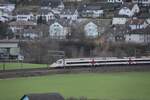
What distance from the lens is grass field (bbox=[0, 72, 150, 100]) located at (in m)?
7.34

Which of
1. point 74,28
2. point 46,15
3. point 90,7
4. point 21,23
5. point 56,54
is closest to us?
point 56,54

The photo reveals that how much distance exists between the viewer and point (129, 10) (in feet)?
59.3

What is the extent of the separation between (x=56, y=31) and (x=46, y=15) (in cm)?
193

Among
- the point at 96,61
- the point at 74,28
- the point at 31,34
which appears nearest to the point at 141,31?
the point at 74,28

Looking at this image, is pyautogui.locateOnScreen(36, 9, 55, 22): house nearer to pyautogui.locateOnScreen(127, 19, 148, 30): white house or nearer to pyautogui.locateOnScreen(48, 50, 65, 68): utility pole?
pyautogui.locateOnScreen(127, 19, 148, 30): white house

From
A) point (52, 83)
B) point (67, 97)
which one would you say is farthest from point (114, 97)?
point (52, 83)

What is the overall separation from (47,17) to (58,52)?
4833mm

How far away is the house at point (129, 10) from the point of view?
17.8 metres

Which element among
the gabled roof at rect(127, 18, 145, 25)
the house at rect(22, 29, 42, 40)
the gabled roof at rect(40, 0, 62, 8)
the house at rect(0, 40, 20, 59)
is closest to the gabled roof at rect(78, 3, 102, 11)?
the gabled roof at rect(40, 0, 62, 8)

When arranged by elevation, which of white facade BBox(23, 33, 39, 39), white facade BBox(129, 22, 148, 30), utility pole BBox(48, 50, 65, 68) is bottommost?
utility pole BBox(48, 50, 65, 68)

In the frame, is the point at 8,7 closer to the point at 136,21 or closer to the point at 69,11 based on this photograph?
the point at 69,11

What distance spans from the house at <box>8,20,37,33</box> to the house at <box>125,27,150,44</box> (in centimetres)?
329

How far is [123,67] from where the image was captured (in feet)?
37.4

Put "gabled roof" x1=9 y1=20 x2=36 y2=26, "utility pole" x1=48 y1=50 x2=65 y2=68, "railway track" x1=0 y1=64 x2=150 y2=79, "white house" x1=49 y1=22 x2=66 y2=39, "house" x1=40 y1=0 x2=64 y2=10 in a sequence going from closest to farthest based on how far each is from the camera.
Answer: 1. "railway track" x1=0 y1=64 x2=150 y2=79
2. "utility pole" x1=48 y1=50 x2=65 y2=68
3. "white house" x1=49 y1=22 x2=66 y2=39
4. "gabled roof" x1=9 y1=20 x2=36 y2=26
5. "house" x1=40 y1=0 x2=64 y2=10
